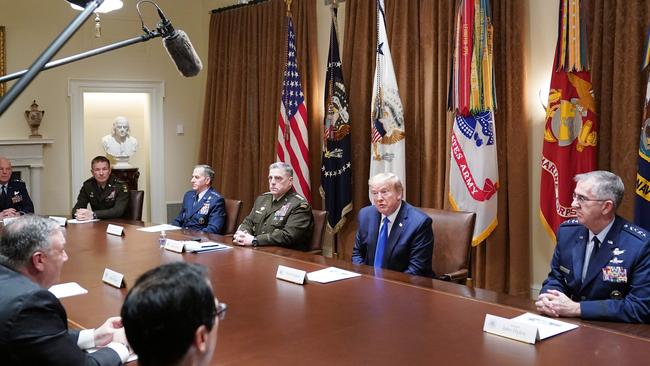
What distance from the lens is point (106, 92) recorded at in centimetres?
763

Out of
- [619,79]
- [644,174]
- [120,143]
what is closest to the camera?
[644,174]

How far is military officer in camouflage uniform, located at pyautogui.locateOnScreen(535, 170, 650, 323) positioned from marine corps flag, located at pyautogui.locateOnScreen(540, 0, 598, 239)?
1531 millimetres

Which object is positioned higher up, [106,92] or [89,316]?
[106,92]

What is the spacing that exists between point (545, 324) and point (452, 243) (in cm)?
137

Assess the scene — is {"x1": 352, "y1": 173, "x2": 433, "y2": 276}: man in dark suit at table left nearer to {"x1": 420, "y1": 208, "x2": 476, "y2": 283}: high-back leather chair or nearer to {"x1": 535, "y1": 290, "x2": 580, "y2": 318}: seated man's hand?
{"x1": 420, "y1": 208, "x2": 476, "y2": 283}: high-back leather chair

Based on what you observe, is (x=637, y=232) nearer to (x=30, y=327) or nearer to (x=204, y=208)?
(x=30, y=327)

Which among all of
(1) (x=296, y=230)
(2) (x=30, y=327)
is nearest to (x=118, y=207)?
(1) (x=296, y=230)

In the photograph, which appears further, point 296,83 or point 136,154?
point 136,154

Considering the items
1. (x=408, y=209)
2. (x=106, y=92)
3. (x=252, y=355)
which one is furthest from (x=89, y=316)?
(x=106, y=92)

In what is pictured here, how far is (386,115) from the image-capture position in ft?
16.9

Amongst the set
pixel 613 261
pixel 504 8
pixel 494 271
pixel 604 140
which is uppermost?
pixel 504 8

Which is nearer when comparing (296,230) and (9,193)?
(296,230)

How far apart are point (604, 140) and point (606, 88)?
0.31 m

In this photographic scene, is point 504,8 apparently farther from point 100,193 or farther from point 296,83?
point 100,193
